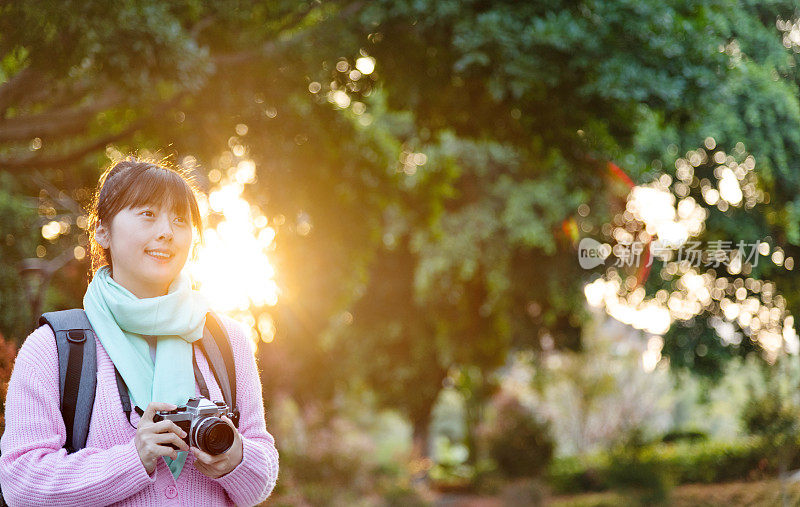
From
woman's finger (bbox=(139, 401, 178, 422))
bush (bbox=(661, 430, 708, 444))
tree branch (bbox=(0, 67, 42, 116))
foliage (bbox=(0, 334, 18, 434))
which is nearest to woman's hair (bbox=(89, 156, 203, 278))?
woman's finger (bbox=(139, 401, 178, 422))

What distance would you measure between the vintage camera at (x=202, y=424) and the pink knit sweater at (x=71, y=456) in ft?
0.41

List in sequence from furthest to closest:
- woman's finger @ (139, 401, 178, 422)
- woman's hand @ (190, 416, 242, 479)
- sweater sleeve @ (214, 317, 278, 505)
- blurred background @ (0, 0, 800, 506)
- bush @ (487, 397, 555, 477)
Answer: bush @ (487, 397, 555, 477) → blurred background @ (0, 0, 800, 506) → sweater sleeve @ (214, 317, 278, 505) → woman's hand @ (190, 416, 242, 479) → woman's finger @ (139, 401, 178, 422)

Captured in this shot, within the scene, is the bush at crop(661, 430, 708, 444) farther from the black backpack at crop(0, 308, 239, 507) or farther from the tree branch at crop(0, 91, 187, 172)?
the black backpack at crop(0, 308, 239, 507)

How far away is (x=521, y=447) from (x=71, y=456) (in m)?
18.0

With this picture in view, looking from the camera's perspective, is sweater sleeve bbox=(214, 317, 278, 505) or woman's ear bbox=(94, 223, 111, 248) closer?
sweater sleeve bbox=(214, 317, 278, 505)

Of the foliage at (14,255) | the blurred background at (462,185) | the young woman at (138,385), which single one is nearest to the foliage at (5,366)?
the blurred background at (462,185)

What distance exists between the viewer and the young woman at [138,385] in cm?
184

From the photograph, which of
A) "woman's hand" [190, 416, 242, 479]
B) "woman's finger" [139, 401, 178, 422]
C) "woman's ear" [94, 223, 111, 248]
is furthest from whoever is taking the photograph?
"woman's ear" [94, 223, 111, 248]

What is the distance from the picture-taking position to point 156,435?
1.83 meters

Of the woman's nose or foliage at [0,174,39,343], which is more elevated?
foliage at [0,174,39,343]

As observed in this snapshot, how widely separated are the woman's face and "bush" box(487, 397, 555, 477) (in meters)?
17.7

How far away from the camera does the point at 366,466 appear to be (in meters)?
15.6

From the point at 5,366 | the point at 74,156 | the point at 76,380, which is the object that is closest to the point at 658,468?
the point at 74,156

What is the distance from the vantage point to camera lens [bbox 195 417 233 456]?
1.83 meters
